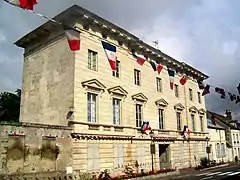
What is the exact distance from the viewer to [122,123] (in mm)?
23328

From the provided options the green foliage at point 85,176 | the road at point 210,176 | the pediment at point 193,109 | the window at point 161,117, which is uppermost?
the pediment at point 193,109

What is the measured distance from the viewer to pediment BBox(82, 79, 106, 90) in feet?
67.2

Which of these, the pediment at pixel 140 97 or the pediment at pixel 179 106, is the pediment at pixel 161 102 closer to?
the pediment at pixel 140 97

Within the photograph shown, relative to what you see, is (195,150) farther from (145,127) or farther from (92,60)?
(92,60)

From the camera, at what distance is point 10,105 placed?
42.3m

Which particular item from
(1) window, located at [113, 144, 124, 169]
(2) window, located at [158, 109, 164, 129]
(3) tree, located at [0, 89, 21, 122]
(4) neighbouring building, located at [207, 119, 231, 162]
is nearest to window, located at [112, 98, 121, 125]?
(1) window, located at [113, 144, 124, 169]

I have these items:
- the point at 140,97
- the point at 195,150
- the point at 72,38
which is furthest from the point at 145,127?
the point at 72,38

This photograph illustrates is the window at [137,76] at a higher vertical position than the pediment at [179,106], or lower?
higher

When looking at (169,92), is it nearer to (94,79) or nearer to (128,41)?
(128,41)

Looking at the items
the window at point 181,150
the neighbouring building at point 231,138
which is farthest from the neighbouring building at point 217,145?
the window at point 181,150

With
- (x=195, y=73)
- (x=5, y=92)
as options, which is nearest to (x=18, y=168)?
(x=195, y=73)

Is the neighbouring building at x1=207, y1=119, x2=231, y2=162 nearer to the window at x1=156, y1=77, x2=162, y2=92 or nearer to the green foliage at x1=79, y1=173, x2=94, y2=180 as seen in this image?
the window at x1=156, y1=77, x2=162, y2=92

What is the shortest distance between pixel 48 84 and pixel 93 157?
20.8 feet

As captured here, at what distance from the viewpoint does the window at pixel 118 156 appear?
72.7 feet
